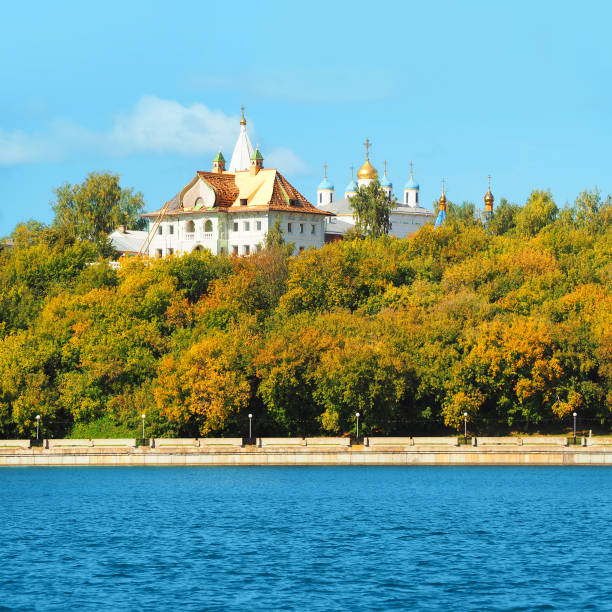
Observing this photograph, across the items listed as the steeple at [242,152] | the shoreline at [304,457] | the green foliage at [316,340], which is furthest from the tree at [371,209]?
the shoreline at [304,457]

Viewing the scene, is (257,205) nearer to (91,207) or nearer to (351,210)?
(91,207)

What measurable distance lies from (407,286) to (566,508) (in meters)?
39.1

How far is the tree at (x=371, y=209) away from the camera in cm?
11156

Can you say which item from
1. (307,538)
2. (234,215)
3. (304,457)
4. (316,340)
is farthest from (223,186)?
(307,538)

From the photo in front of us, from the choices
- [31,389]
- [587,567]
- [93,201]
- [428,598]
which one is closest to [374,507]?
[587,567]

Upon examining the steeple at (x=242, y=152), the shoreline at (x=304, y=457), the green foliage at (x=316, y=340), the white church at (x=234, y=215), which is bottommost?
the shoreline at (x=304, y=457)

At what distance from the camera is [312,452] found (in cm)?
6931

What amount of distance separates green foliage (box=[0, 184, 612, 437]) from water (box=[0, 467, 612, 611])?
276 inches

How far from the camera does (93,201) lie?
12988 cm

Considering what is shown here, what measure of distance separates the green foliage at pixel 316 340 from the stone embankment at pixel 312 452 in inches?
125

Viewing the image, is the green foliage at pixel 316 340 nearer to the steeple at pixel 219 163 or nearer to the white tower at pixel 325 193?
the steeple at pixel 219 163

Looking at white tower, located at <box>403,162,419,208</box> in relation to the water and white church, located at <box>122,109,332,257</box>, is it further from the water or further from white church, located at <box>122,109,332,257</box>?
the water

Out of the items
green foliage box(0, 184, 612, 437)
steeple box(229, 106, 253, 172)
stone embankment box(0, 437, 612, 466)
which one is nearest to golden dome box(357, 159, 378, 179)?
steeple box(229, 106, 253, 172)

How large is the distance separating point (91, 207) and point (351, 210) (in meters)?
49.9
